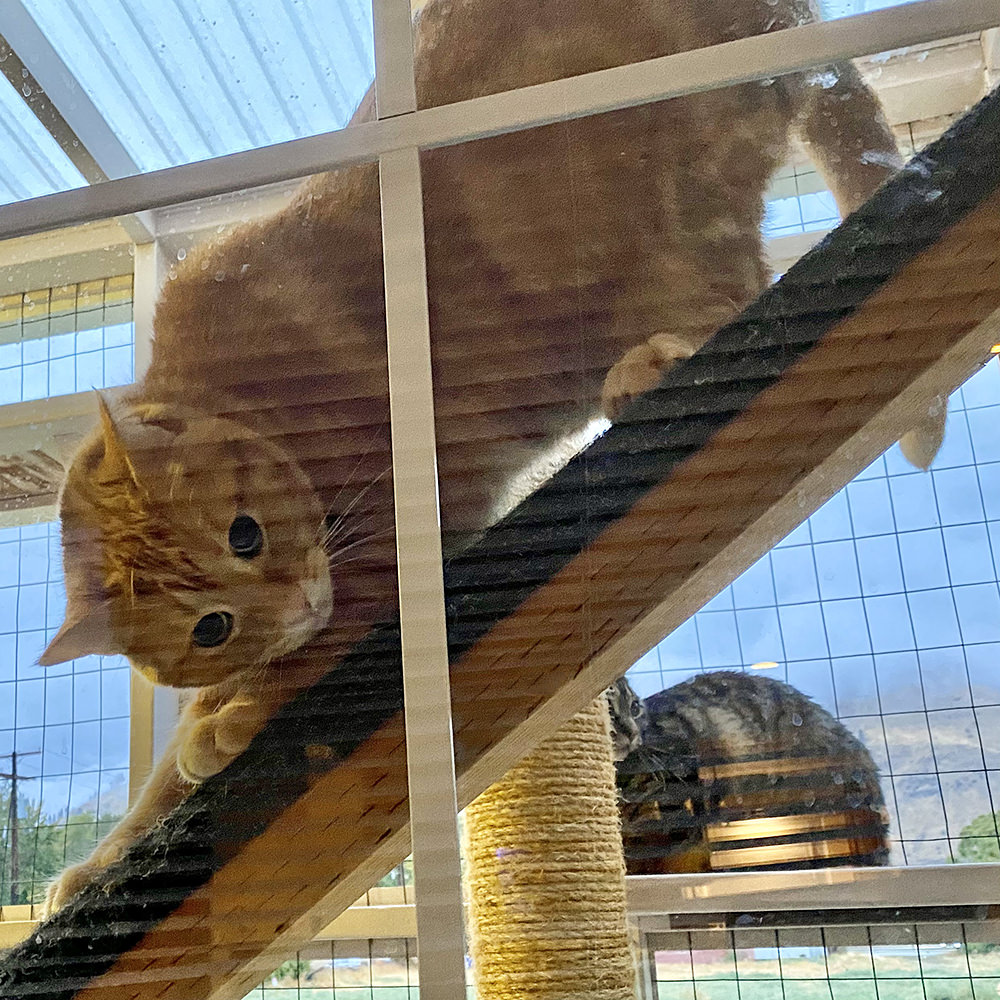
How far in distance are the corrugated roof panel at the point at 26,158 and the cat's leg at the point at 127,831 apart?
1.98 ft

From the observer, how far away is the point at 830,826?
0.73m

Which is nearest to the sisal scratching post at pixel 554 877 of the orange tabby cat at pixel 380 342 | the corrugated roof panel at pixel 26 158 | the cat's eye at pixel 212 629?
the orange tabby cat at pixel 380 342

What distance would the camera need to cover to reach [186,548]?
1022 mm

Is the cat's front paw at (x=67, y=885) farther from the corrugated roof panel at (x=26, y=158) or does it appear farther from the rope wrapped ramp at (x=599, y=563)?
the corrugated roof panel at (x=26, y=158)

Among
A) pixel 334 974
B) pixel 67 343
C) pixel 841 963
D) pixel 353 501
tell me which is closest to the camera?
pixel 841 963

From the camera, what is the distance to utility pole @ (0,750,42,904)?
3.01 ft

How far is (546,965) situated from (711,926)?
0.46ft

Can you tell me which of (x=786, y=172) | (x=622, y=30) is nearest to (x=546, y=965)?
(x=786, y=172)

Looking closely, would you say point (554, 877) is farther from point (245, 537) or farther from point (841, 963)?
point (245, 537)

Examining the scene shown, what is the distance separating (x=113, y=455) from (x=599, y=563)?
512 millimetres

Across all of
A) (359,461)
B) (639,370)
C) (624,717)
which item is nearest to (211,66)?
(359,461)

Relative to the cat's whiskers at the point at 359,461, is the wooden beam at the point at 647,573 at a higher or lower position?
lower

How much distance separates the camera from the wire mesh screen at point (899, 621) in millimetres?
737

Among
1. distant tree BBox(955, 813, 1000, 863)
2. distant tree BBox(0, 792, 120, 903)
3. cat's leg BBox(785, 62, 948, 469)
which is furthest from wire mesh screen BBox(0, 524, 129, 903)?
cat's leg BBox(785, 62, 948, 469)
